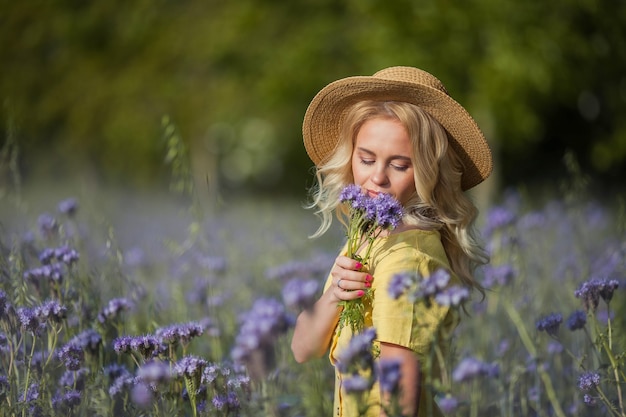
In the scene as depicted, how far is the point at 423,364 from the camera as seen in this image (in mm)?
1846

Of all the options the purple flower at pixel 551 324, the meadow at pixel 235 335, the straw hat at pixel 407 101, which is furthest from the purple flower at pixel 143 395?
the purple flower at pixel 551 324

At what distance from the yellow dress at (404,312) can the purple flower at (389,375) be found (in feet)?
0.47

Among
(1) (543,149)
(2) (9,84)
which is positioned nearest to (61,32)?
(2) (9,84)

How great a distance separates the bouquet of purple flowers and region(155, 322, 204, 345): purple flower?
0.36 metres

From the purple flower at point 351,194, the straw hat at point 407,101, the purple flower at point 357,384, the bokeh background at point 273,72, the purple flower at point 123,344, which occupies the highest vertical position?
the bokeh background at point 273,72

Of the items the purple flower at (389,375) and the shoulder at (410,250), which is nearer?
the purple flower at (389,375)

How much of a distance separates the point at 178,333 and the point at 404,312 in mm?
547

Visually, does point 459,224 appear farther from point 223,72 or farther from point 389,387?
point 223,72

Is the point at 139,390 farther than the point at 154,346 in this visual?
No

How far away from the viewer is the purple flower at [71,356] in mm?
2061

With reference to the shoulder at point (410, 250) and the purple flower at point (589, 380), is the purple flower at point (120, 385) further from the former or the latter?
the purple flower at point (589, 380)

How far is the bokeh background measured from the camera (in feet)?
28.7

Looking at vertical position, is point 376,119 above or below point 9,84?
below

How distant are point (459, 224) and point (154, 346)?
2.71 ft
